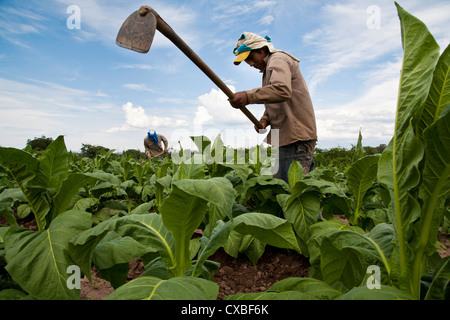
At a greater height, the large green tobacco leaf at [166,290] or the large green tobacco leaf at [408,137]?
the large green tobacco leaf at [408,137]

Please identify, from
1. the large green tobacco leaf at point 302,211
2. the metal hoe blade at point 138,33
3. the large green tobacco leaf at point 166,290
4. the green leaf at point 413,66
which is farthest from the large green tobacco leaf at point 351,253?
the metal hoe blade at point 138,33

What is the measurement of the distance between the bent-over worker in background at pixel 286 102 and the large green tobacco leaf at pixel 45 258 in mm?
2777

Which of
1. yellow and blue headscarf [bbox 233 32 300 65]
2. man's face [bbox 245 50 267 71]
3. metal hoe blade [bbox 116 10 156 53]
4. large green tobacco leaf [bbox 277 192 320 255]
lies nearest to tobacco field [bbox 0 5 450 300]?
large green tobacco leaf [bbox 277 192 320 255]

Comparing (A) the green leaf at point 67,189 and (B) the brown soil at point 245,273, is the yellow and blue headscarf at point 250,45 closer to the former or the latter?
(B) the brown soil at point 245,273

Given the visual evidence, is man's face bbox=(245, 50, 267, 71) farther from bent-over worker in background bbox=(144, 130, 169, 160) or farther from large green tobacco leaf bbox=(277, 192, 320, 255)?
bent-over worker in background bbox=(144, 130, 169, 160)

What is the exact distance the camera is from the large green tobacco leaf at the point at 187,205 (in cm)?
98

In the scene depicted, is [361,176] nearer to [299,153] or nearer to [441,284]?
[299,153]

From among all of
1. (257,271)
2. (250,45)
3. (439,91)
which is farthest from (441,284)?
(250,45)
